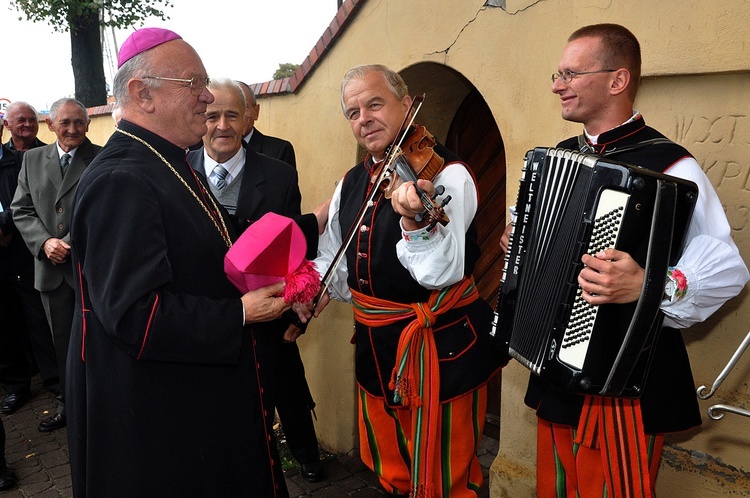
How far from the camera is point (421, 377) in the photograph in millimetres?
2678

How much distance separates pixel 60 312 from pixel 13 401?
1.17 m

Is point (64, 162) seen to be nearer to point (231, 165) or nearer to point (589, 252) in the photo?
point (231, 165)

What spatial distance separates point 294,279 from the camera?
7.02 ft

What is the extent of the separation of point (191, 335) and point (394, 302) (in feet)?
3.25

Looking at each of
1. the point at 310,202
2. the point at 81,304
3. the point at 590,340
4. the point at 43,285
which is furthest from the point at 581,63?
the point at 43,285

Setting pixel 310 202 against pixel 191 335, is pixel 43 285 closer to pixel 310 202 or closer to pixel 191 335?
pixel 310 202

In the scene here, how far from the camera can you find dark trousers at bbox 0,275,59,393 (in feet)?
17.4

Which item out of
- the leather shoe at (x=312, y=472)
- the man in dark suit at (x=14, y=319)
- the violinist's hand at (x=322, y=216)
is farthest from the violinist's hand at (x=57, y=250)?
the violinist's hand at (x=322, y=216)

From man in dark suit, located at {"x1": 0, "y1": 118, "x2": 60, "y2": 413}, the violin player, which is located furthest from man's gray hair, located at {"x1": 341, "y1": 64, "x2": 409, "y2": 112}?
man in dark suit, located at {"x1": 0, "y1": 118, "x2": 60, "y2": 413}

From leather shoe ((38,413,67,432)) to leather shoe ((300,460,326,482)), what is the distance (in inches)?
85.3

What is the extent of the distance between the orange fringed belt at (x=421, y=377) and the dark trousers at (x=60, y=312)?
10.2 feet

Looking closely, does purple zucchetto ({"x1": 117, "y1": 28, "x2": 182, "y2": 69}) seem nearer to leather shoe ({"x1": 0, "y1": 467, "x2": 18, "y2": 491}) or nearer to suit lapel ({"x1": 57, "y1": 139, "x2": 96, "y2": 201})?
suit lapel ({"x1": 57, "y1": 139, "x2": 96, "y2": 201})

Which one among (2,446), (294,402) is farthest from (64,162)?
(294,402)

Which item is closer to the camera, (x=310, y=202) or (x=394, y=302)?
(x=394, y=302)
